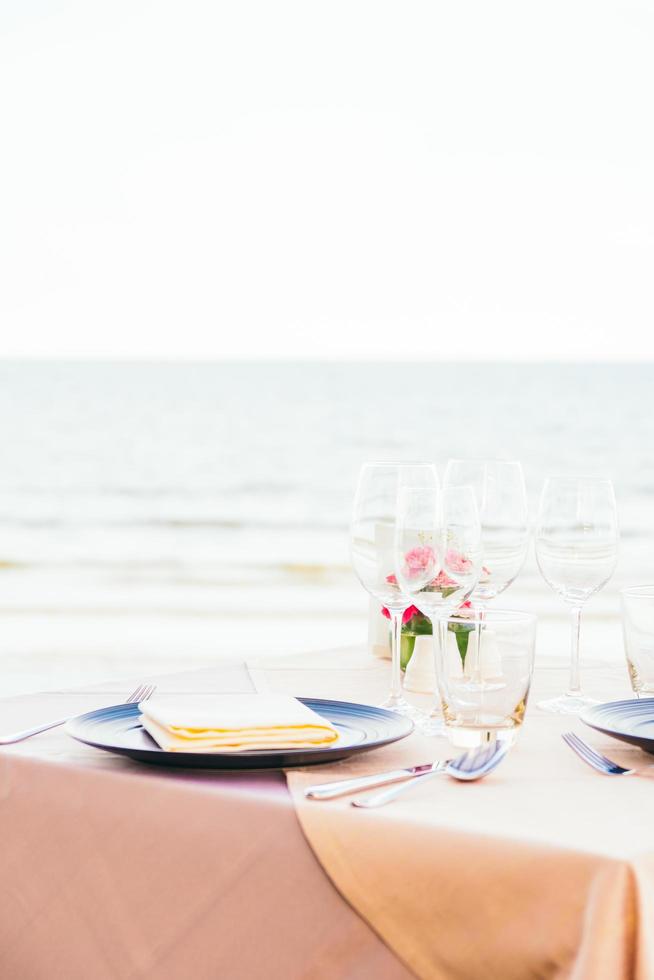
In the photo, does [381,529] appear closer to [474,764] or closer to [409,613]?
[409,613]

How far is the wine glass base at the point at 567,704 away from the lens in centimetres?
136

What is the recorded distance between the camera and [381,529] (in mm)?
1335

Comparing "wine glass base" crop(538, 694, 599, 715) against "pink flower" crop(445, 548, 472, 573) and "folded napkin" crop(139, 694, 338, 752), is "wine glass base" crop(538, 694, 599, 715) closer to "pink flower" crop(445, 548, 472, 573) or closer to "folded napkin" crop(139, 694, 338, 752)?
"pink flower" crop(445, 548, 472, 573)

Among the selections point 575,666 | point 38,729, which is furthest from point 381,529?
point 38,729

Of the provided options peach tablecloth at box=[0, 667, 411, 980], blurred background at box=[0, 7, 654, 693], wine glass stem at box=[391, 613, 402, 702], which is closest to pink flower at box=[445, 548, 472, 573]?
wine glass stem at box=[391, 613, 402, 702]

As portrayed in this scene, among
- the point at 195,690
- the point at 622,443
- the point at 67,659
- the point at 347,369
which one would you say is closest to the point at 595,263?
the point at 622,443

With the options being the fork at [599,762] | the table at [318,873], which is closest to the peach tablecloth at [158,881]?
the table at [318,873]

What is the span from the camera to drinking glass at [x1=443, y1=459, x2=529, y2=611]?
1.43m

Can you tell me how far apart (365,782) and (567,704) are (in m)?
0.46

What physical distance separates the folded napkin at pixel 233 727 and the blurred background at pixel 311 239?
11.9m

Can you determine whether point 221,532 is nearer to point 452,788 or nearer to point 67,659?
point 67,659

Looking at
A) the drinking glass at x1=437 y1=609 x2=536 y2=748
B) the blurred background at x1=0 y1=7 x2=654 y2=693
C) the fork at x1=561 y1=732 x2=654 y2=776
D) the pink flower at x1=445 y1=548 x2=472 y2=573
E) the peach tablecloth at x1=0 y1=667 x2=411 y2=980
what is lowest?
the peach tablecloth at x1=0 y1=667 x2=411 y2=980

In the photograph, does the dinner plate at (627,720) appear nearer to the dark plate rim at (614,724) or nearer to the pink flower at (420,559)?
the dark plate rim at (614,724)

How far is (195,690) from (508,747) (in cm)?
48
